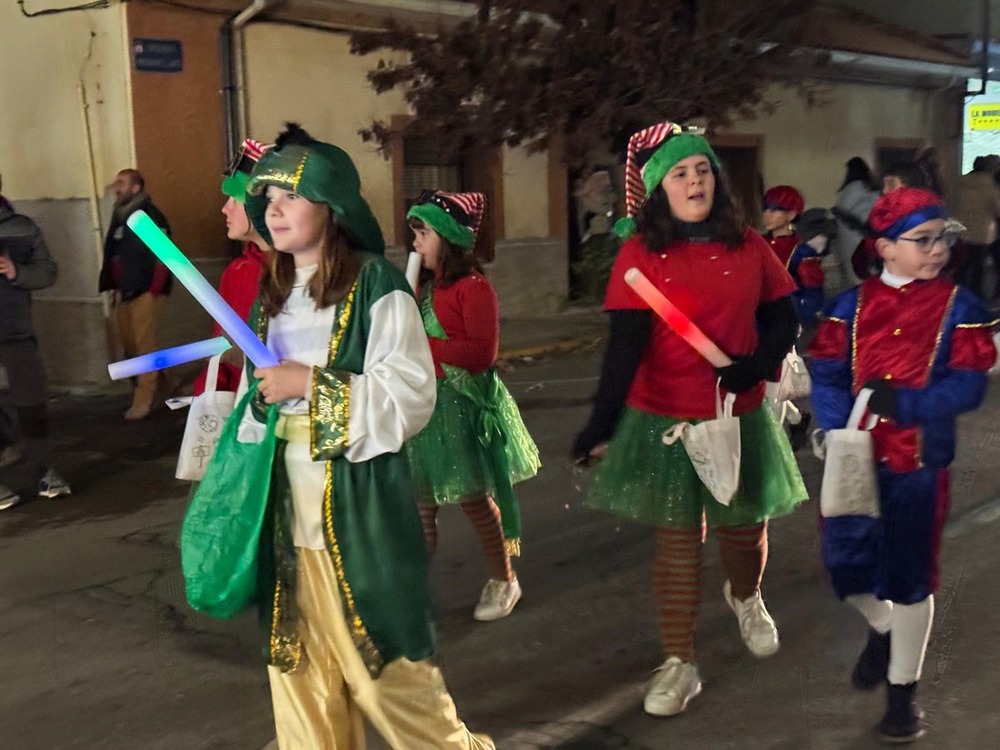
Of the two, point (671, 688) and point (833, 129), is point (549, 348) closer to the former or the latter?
Answer: point (671, 688)

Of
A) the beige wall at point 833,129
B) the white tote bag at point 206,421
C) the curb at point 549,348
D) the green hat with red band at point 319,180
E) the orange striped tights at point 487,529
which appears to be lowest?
the curb at point 549,348

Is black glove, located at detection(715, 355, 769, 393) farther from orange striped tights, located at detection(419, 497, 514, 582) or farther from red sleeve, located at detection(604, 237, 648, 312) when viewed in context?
orange striped tights, located at detection(419, 497, 514, 582)

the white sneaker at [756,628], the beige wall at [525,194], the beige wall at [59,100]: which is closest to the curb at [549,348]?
the beige wall at [525,194]

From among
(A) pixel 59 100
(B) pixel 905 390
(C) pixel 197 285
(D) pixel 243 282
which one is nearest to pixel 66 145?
(A) pixel 59 100

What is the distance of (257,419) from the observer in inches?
109

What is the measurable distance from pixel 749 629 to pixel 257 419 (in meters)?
2.16

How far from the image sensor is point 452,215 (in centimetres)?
436

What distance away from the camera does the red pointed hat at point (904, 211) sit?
129 inches

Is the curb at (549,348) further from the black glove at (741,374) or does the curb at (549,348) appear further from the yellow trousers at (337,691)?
the yellow trousers at (337,691)

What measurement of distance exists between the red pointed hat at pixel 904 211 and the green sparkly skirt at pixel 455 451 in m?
1.66

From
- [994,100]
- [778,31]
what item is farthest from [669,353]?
[994,100]

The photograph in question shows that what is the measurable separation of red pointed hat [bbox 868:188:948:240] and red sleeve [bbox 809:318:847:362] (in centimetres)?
30

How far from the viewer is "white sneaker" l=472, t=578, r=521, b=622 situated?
14.8 feet

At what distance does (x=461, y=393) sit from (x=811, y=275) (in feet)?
8.10
